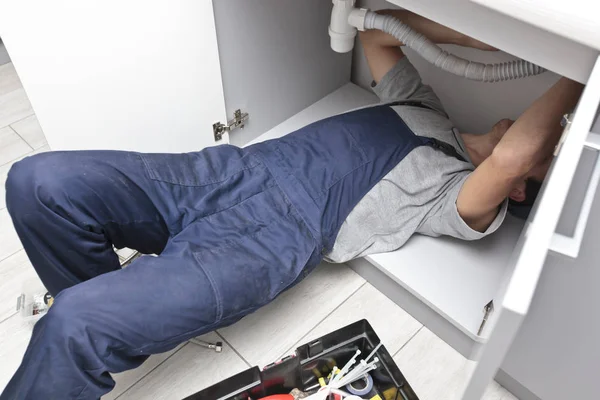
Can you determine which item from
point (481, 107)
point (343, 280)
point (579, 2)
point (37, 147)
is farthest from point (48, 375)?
point (481, 107)

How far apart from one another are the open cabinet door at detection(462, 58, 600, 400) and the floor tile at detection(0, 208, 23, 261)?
1262mm

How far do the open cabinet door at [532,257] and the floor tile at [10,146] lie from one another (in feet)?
5.11

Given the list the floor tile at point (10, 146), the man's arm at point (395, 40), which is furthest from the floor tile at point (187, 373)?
the floor tile at point (10, 146)

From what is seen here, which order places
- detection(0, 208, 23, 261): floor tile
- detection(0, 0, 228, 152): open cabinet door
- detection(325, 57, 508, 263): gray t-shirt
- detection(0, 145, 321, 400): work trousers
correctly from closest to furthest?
detection(0, 145, 321, 400): work trousers → detection(0, 0, 228, 152): open cabinet door → detection(325, 57, 508, 263): gray t-shirt → detection(0, 208, 23, 261): floor tile

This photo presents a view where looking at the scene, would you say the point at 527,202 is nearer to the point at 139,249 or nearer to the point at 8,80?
the point at 139,249

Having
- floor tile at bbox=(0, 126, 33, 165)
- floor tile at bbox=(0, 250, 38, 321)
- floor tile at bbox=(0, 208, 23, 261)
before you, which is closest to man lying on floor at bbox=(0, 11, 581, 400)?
floor tile at bbox=(0, 250, 38, 321)

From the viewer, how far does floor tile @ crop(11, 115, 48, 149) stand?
5.23ft

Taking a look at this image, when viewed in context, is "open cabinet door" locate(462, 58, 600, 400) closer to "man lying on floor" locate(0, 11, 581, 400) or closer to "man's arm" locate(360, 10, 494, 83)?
"man lying on floor" locate(0, 11, 581, 400)

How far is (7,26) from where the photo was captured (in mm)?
853

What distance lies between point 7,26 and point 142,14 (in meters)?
0.26

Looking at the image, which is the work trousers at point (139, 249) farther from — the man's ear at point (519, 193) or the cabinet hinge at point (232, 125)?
the man's ear at point (519, 193)

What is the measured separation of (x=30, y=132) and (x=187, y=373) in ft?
3.42

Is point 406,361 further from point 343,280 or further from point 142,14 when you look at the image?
point 142,14

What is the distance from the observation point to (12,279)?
1.24m
